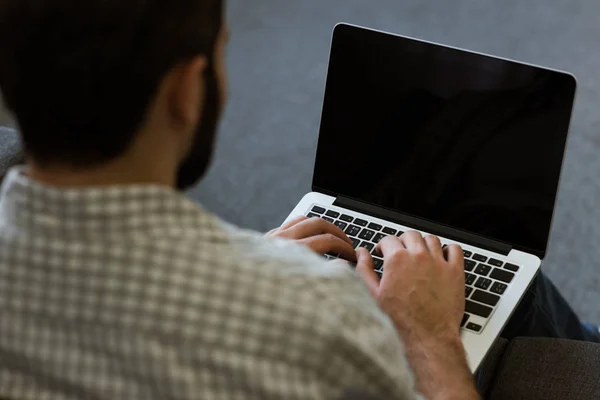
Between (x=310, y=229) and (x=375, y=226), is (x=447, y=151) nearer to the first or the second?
(x=375, y=226)

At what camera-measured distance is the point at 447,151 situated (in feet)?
4.10

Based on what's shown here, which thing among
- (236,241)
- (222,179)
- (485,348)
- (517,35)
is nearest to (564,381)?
→ (485,348)

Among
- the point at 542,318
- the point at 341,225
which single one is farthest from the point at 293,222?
the point at 542,318

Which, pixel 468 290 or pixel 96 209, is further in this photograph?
pixel 468 290

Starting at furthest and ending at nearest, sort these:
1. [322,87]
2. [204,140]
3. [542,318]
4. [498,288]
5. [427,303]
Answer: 1. [322,87]
2. [542,318]
3. [498,288]
4. [427,303]
5. [204,140]

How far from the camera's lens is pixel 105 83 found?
0.63 m

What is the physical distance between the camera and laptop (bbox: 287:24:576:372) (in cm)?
117

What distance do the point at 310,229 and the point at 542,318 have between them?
1.60 ft

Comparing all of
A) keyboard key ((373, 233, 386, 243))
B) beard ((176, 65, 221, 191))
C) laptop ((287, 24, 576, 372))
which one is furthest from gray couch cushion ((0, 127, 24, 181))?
beard ((176, 65, 221, 191))

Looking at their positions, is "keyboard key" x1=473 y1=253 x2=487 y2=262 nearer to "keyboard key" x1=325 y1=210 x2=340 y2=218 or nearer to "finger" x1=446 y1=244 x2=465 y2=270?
"finger" x1=446 y1=244 x2=465 y2=270

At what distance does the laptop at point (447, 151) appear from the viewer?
1173 mm

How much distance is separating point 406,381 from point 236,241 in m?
0.18

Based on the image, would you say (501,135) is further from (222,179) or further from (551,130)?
(222,179)

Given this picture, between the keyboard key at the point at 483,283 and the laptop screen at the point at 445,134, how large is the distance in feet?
0.30
